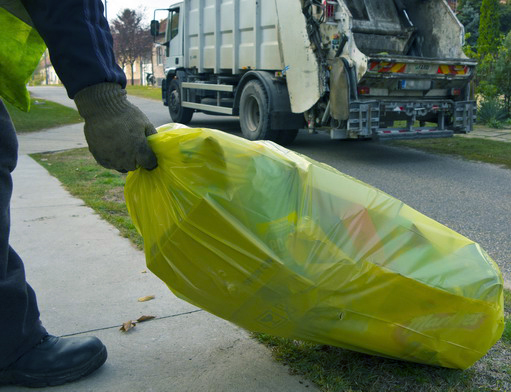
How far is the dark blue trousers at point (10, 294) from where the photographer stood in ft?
6.43

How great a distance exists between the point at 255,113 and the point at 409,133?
2662 millimetres

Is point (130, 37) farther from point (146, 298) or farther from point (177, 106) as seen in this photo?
point (146, 298)

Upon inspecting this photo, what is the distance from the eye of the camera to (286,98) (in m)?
8.95

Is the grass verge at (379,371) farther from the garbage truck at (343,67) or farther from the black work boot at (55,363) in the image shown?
the garbage truck at (343,67)

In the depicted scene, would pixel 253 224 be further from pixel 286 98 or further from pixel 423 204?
pixel 286 98

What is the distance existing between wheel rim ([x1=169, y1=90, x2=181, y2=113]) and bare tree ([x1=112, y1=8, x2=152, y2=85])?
115ft

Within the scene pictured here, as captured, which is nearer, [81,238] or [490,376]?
[490,376]

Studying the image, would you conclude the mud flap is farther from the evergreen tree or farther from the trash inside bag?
the evergreen tree

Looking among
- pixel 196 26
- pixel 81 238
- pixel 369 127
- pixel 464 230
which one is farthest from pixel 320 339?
pixel 196 26

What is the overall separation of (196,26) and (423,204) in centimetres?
762

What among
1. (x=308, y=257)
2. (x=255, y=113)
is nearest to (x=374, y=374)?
(x=308, y=257)

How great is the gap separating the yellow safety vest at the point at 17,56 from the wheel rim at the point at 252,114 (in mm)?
7253

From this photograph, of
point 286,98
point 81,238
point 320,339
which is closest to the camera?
point 320,339

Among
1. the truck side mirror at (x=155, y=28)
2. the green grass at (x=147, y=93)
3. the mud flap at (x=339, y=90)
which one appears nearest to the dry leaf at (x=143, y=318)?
the mud flap at (x=339, y=90)
